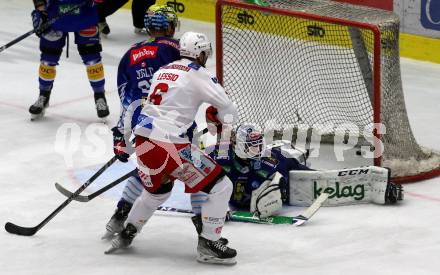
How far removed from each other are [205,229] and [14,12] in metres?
6.18

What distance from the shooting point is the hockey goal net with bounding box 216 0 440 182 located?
6.51 m

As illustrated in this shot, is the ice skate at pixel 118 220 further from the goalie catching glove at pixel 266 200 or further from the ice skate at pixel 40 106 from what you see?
the ice skate at pixel 40 106

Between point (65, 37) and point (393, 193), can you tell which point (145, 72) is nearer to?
point (393, 193)

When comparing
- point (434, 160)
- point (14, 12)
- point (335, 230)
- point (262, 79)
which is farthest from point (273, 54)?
point (14, 12)

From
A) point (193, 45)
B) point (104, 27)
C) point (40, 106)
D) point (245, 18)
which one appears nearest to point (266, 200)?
point (193, 45)

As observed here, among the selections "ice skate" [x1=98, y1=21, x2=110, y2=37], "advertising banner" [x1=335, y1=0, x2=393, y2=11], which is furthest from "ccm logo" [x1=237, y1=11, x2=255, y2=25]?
"ice skate" [x1=98, y1=21, x2=110, y2=37]

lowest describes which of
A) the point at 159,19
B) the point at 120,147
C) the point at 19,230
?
the point at 19,230

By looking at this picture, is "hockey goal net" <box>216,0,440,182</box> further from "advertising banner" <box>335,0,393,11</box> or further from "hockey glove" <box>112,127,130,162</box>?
"hockey glove" <box>112,127,130,162</box>

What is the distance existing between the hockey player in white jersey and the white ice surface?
26cm

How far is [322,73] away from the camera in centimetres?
719

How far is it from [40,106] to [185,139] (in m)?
2.76

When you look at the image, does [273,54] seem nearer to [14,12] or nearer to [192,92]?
[192,92]

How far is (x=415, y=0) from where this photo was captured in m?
8.86

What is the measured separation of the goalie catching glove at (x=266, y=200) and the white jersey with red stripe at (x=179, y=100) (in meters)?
0.80
